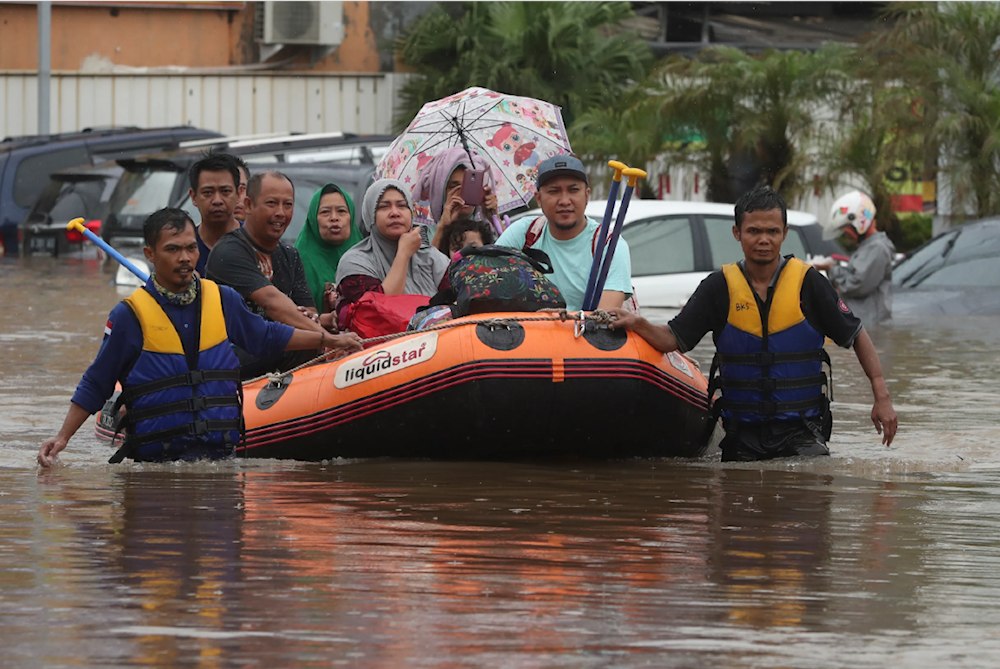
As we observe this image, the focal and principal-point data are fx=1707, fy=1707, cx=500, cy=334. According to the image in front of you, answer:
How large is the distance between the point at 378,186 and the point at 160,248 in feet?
5.71

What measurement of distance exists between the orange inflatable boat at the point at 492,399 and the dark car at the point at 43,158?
16.5m

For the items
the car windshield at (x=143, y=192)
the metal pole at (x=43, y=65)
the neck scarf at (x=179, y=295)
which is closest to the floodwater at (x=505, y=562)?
the neck scarf at (x=179, y=295)

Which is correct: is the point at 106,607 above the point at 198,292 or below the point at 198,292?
below

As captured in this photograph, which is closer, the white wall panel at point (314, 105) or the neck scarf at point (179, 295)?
the neck scarf at point (179, 295)

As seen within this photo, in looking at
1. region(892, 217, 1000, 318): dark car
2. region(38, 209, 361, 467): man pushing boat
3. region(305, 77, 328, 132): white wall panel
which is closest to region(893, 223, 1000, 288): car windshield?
region(892, 217, 1000, 318): dark car

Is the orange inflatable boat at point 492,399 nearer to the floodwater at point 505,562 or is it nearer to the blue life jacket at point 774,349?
the floodwater at point 505,562

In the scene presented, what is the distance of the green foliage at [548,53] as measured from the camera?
27.5 meters

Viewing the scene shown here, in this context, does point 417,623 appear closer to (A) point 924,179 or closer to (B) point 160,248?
(B) point 160,248

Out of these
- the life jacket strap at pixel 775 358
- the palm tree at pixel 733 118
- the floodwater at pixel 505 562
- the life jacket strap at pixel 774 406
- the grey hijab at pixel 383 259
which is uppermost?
the palm tree at pixel 733 118

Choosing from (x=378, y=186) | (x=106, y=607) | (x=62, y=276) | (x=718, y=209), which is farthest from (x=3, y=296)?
(x=106, y=607)

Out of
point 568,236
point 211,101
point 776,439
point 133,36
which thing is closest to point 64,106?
point 133,36

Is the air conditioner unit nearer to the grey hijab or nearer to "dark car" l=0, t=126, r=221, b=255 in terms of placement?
"dark car" l=0, t=126, r=221, b=255

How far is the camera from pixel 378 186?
770 centimetres

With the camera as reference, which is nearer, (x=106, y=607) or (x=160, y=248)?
(x=106, y=607)
